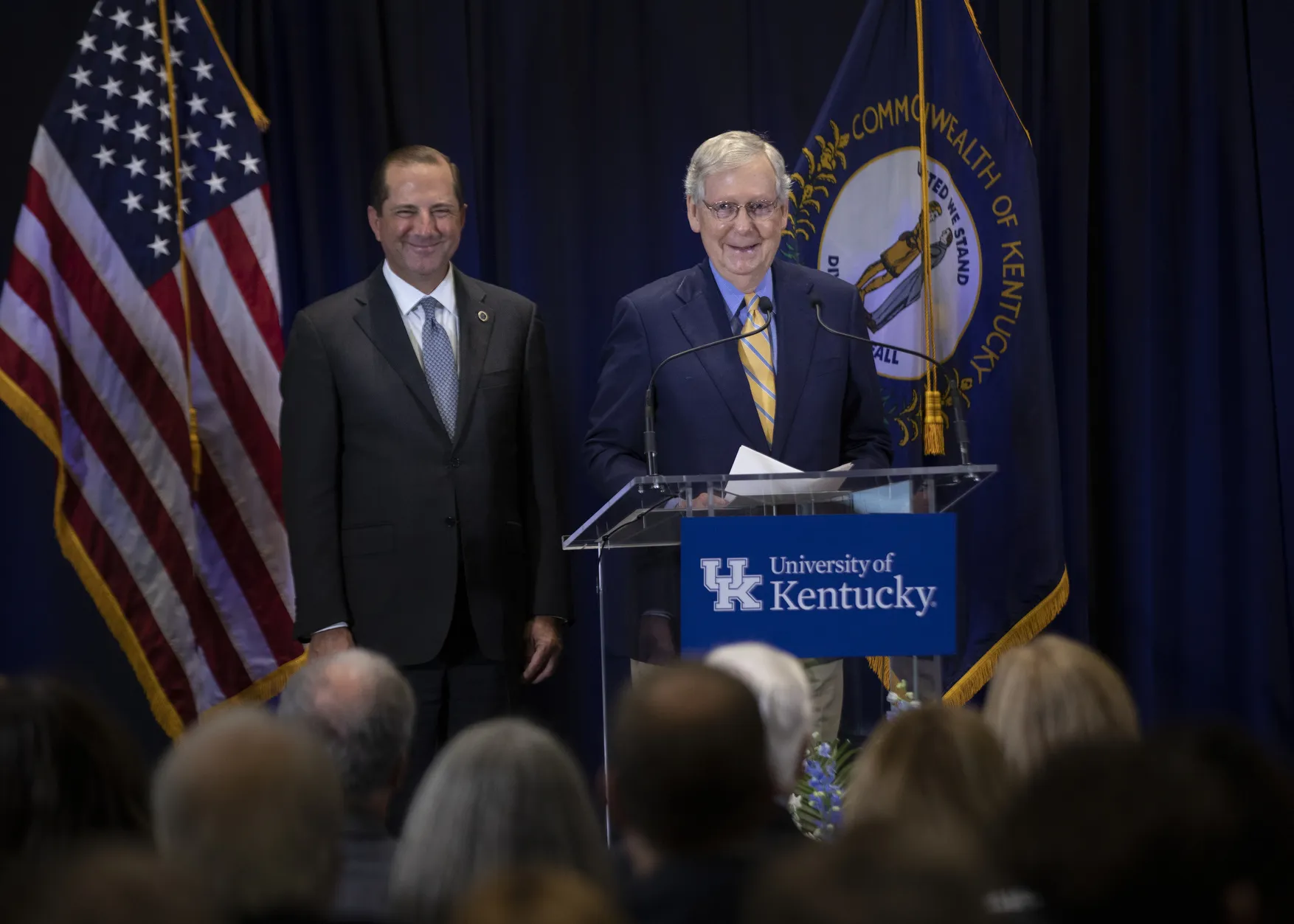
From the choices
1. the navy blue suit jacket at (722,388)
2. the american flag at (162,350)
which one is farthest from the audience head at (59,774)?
the american flag at (162,350)

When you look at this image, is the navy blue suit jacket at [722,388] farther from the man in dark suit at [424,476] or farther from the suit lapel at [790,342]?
the man in dark suit at [424,476]

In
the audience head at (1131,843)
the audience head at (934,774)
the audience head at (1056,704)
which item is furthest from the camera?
the audience head at (1056,704)

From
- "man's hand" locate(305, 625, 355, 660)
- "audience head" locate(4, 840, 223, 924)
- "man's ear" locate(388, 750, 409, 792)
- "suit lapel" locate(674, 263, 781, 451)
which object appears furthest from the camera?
"man's hand" locate(305, 625, 355, 660)

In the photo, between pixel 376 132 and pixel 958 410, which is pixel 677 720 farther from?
pixel 376 132

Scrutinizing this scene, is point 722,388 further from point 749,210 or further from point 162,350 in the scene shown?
point 162,350

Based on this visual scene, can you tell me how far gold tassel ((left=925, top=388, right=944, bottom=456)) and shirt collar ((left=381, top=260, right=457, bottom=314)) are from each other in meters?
1.35

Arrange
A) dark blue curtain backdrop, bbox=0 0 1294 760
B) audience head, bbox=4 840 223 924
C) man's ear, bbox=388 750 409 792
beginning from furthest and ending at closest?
dark blue curtain backdrop, bbox=0 0 1294 760, man's ear, bbox=388 750 409 792, audience head, bbox=4 840 223 924

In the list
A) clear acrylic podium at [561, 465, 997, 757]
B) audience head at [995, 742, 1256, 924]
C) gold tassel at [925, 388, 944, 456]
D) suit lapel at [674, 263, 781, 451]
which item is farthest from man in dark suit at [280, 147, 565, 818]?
audience head at [995, 742, 1256, 924]

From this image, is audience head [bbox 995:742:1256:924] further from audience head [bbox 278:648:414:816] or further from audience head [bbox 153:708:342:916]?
audience head [bbox 278:648:414:816]

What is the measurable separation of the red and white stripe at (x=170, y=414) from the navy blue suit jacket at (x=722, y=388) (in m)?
1.19

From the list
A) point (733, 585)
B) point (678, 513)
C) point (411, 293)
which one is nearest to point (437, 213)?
point (411, 293)

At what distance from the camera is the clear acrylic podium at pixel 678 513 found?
9.12 feet

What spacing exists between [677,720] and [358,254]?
3.51m

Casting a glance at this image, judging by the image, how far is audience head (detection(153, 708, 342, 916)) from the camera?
1.47 meters
